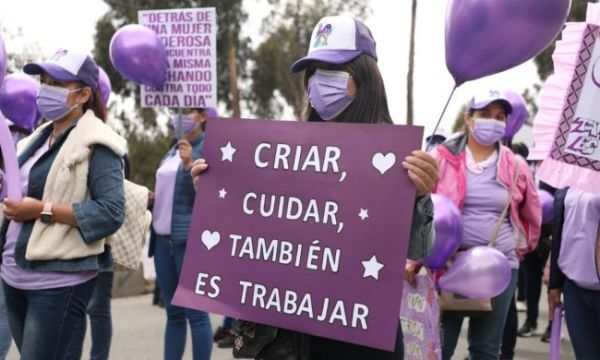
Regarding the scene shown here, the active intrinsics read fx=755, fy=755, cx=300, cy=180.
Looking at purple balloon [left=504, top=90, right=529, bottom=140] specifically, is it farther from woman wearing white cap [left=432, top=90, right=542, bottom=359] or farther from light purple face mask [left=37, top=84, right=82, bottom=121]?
light purple face mask [left=37, top=84, right=82, bottom=121]

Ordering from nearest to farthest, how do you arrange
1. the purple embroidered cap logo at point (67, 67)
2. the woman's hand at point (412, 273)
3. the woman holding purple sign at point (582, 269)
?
the purple embroidered cap logo at point (67, 67)
the woman holding purple sign at point (582, 269)
the woman's hand at point (412, 273)

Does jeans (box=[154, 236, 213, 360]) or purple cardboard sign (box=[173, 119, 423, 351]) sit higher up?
purple cardboard sign (box=[173, 119, 423, 351])

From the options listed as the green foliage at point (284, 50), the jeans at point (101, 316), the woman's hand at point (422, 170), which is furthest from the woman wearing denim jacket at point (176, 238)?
the green foliage at point (284, 50)

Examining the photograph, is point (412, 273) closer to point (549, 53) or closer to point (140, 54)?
point (140, 54)

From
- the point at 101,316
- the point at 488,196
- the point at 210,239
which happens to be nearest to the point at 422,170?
the point at 210,239

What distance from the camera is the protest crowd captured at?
222cm

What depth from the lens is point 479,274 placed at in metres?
3.96

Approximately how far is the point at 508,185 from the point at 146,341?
13.2 ft

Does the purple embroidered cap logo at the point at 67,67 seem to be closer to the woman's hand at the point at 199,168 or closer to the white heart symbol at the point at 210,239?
the woman's hand at the point at 199,168

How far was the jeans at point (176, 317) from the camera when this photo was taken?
473cm

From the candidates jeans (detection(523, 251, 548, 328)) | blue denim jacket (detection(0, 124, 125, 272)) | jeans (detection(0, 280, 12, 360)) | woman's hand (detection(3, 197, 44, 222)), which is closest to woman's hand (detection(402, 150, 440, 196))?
blue denim jacket (detection(0, 124, 125, 272))

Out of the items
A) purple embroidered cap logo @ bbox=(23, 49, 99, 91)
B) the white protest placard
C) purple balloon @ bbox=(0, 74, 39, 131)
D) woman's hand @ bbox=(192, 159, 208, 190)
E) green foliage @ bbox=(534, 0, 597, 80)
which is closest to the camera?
woman's hand @ bbox=(192, 159, 208, 190)

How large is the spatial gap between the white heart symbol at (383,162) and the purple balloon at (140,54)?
3292mm

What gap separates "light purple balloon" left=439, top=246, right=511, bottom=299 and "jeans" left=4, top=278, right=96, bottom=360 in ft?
6.34
